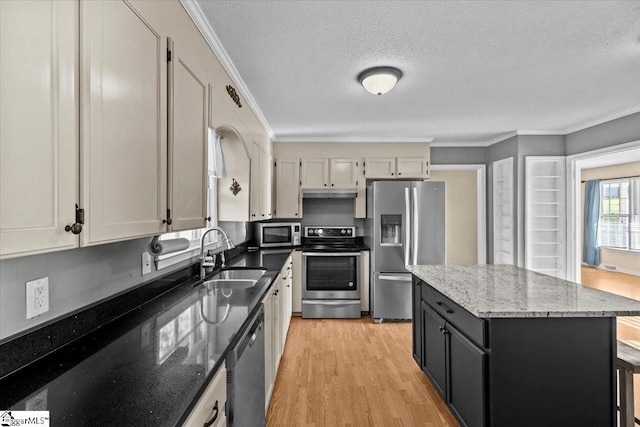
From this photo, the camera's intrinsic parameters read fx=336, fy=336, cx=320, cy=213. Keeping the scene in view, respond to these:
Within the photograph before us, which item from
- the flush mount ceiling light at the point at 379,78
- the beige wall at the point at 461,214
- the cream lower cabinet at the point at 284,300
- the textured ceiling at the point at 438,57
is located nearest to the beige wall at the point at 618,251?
the beige wall at the point at 461,214

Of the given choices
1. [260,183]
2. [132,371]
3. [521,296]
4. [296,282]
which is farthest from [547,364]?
[296,282]

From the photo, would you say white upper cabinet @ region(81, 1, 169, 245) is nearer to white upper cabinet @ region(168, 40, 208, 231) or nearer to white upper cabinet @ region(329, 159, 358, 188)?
white upper cabinet @ region(168, 40, 208, 231)

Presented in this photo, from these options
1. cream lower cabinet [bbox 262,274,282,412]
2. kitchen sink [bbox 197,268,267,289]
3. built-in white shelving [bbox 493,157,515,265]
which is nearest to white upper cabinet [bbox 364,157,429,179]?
built-in white shelving [bbox 493,157,515,265]

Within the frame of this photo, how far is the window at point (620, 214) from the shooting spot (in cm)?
666

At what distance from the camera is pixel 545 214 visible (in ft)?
14.3

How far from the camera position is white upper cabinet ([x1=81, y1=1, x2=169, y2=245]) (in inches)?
35.8

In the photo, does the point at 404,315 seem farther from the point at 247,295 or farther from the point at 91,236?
the point at 91,236

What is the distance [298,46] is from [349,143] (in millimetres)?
2596

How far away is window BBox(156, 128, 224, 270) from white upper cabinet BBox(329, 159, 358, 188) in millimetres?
1946

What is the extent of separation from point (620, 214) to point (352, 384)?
7.51m

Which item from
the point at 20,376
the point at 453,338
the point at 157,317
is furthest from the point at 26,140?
the point at 453,338

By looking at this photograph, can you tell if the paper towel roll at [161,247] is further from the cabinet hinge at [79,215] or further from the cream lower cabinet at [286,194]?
the cream lower cabinet at [286,194]

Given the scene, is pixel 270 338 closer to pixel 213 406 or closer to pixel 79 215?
pixel 213 406

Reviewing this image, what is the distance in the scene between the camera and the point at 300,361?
311 centimetres
